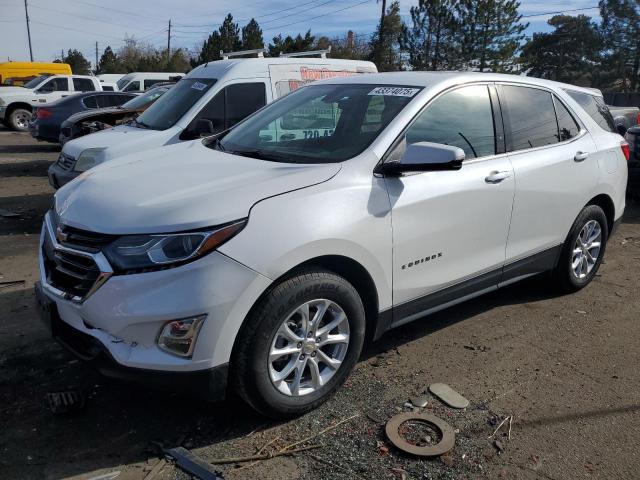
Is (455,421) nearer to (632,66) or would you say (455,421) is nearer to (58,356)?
(58,356)

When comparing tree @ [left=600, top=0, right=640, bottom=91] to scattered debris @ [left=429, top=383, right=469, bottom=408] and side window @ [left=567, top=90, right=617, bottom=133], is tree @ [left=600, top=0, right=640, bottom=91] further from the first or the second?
scattered debris @ [left=429, top=383, right=469, bottom=408]

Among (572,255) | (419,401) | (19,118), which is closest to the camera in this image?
(419,401)

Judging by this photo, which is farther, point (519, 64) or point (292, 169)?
point (519, 64)

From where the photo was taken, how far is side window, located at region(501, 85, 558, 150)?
4.19m

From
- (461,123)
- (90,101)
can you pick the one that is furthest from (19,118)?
(461,123)

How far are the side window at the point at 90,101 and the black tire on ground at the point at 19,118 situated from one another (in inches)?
250

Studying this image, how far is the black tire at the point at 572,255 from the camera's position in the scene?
4730 millimetres

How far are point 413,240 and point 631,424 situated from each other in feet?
5.05

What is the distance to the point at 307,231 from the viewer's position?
288cm

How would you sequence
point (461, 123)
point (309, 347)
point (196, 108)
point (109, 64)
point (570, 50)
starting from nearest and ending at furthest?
point (309, 347) → point (461, 123) → point (196, 108) → point (570, 50) → point (109, 64)

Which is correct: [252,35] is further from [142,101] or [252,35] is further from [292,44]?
[142,101]

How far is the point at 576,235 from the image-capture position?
474 cm

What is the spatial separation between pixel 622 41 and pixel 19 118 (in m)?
45.4

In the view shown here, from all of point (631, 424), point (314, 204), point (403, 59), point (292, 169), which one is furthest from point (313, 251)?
point (403, 59)
